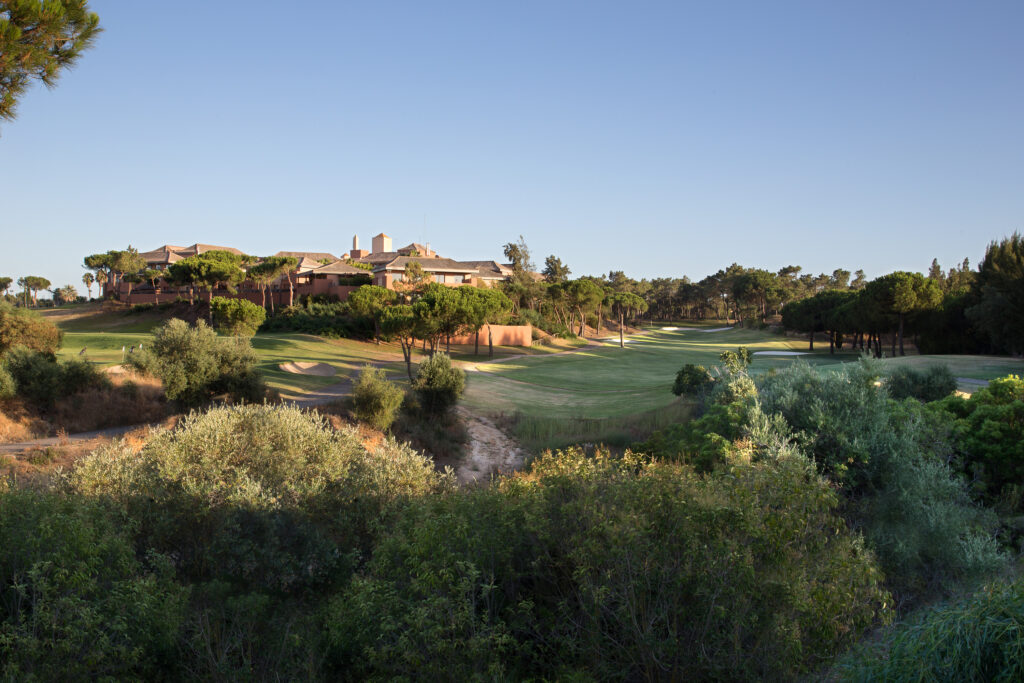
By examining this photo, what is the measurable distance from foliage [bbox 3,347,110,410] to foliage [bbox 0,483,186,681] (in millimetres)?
14978

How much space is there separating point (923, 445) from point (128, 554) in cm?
1347

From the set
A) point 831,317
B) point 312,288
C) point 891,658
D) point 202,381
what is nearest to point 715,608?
point 891,658

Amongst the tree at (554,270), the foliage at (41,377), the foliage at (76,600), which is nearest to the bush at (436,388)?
the foliage at (41,377)

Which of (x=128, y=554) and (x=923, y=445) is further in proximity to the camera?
(x=923, y=445)

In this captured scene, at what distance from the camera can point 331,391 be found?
87.1 ft

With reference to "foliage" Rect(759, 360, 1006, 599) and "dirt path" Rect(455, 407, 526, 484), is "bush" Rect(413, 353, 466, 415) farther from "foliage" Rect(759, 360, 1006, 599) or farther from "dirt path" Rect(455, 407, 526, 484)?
"foliage" Rect(759, 360, 1006, 599)

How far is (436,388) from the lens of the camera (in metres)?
22.9

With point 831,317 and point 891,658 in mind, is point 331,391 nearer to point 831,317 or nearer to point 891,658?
point 891,658

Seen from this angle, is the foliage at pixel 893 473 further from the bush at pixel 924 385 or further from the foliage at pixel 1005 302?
the foliage at pixel 1005 302

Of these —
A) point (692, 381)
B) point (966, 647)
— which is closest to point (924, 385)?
point (692, 381)

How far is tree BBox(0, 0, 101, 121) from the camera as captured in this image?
10.9 metres

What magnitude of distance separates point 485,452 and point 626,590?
620 inches

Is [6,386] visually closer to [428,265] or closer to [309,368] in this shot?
[309,368]

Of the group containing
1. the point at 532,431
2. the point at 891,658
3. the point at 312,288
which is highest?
the point at 312,288
